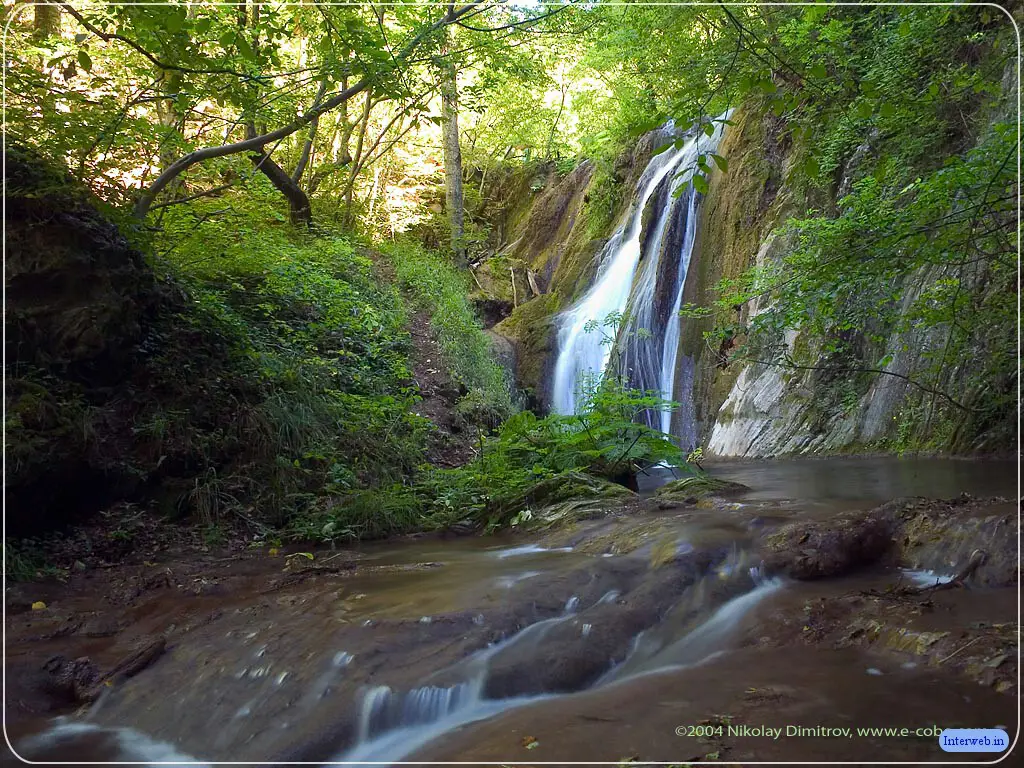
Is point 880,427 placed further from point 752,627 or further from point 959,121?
point 752,627

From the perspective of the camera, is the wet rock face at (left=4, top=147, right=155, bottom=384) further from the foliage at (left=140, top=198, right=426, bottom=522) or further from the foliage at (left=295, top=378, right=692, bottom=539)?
the foliage at (left=295, top=378, right=692, bottom=539)

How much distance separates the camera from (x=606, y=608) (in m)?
3.60

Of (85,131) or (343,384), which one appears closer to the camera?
(85,131)

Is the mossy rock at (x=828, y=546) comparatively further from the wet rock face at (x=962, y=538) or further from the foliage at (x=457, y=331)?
the foliage at (x=457, y=331)

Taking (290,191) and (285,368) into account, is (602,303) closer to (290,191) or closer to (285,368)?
(290,191)

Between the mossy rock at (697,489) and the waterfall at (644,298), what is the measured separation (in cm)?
533

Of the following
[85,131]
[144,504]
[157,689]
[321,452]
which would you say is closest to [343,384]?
[321,452]

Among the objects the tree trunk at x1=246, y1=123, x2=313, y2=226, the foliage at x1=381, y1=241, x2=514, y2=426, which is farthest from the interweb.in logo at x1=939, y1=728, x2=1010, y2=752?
the tree trunk at x1=246, y1=123, x2=313, y2=226

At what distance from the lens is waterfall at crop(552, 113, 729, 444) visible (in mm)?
13000

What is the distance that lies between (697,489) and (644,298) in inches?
314

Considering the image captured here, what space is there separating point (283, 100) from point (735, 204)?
28.1ft

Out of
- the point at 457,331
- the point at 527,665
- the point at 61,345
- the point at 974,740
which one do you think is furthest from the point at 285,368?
the point at 974,740

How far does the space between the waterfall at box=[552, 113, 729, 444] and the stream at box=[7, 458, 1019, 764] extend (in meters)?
8.09

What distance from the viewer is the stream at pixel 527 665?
7.98 ft
